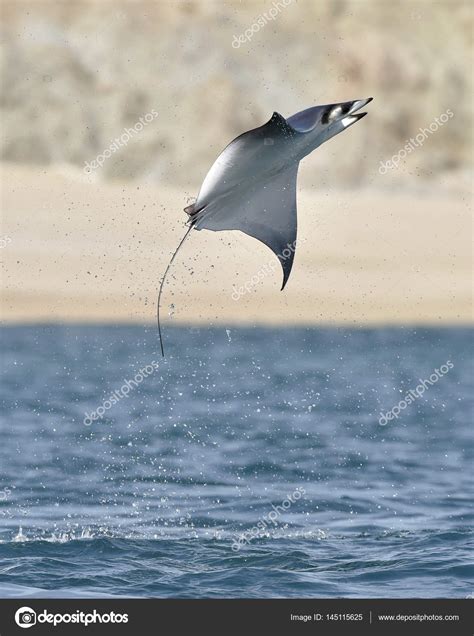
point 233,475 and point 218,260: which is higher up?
point 218,260

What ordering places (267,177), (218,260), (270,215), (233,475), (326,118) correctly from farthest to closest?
(218,260) → (233,475) → (270,215) → (267,177) → (326,118)

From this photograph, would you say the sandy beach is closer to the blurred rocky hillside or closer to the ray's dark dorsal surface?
the blurred rocky hillside

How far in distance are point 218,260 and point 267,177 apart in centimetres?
2517

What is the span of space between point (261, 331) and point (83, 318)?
11.5ft

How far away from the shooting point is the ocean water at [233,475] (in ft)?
26.3

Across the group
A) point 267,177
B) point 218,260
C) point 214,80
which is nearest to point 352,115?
point 267,177

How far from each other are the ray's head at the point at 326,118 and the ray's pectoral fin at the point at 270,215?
24.2 inches

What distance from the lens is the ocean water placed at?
801cm

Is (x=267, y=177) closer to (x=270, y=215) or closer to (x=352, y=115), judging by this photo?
(x=270, y=215)

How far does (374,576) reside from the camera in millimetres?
7941

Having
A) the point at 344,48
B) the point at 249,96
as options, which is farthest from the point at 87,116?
the point at 344,48

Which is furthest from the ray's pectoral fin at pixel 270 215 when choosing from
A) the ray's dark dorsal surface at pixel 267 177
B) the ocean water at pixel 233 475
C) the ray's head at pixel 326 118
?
the ocean water at pixel 233 475

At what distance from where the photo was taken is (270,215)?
9.27 m

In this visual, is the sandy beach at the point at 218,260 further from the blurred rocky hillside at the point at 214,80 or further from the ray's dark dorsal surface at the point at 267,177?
the ray's dark dorsal surface at the point at 267,177
